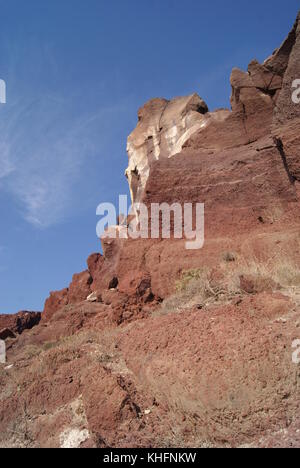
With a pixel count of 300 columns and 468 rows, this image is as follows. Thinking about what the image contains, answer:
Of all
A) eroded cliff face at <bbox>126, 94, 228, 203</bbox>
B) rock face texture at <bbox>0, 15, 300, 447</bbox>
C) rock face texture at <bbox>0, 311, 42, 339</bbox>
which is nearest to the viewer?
rock face texture at <bbox>0, 15, 300, 447</bbox>

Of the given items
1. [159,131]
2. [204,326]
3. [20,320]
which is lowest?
[20,320]

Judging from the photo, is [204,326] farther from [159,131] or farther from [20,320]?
[20,320]

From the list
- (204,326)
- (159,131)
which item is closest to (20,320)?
(159,131)

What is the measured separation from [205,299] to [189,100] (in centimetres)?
1380

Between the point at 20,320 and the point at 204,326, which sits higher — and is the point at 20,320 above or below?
below

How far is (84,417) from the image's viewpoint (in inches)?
214

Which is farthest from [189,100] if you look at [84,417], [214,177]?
[84,417]

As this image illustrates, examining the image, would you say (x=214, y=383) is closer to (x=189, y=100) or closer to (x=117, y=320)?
(x=117, y=320)

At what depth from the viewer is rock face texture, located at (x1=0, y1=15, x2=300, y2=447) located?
4762mm

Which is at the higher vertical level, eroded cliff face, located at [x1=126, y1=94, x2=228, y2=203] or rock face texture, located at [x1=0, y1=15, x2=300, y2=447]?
eroded cliff face, located at [x1=126, y1=94, x2=228, y2=203]

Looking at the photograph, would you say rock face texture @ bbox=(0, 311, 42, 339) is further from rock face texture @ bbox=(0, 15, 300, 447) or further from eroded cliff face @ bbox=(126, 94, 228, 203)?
rock face texture @ bbox=(0, 15, 300, 447)

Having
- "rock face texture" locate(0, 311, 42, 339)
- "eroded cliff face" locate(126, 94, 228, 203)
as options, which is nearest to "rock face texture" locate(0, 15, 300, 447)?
"eroded cliff face" locate(126, 94, 228, 203)

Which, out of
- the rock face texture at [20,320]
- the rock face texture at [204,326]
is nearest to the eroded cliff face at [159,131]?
the rock face texture at [204,326]

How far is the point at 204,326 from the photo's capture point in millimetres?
5922
